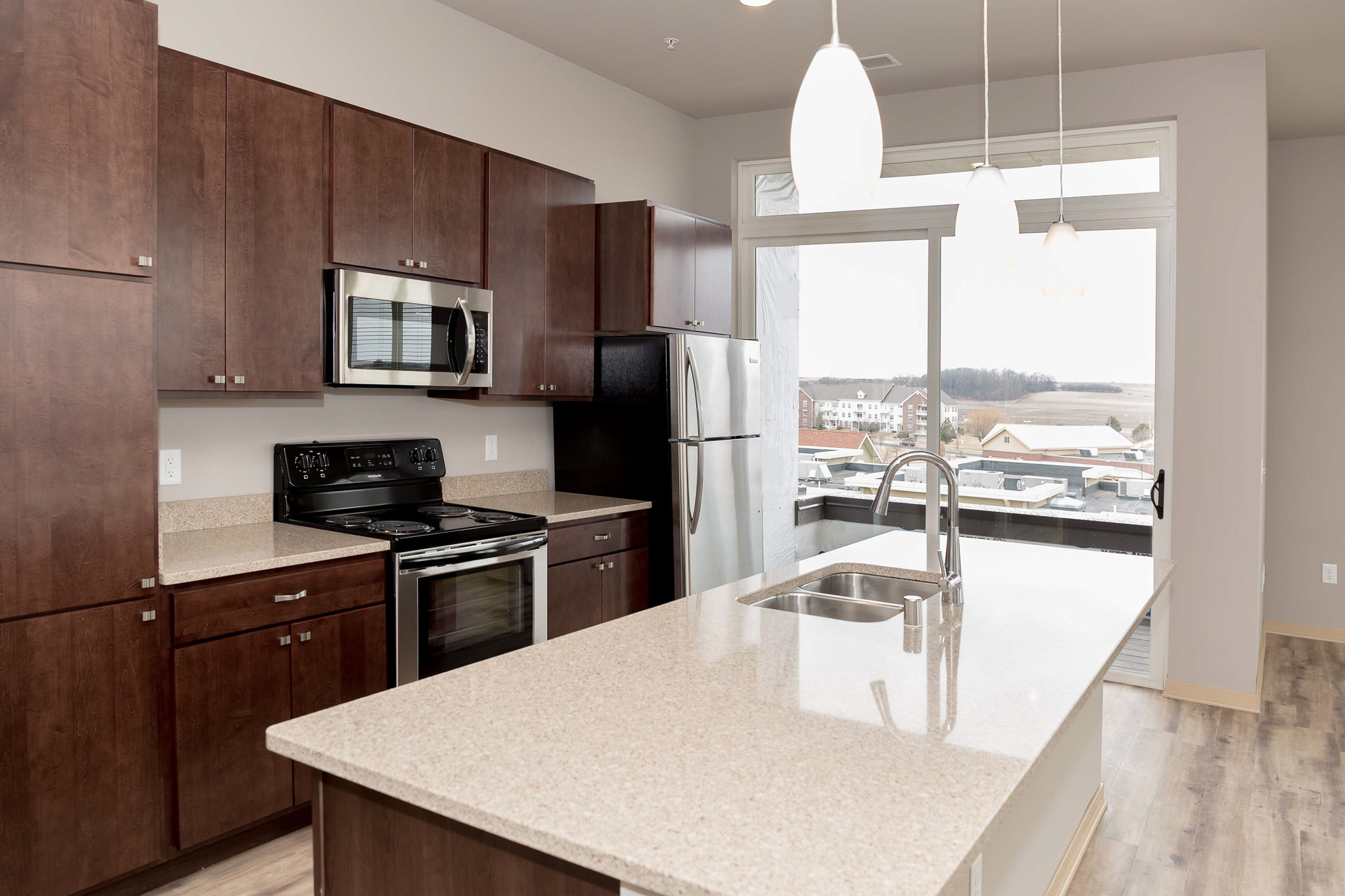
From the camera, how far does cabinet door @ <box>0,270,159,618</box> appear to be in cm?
213

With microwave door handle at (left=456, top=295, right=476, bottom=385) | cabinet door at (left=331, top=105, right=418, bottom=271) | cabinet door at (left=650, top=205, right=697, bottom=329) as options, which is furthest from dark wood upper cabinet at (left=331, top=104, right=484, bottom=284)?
cabinet door at (left=650, top=205, right=697, bottom=329)

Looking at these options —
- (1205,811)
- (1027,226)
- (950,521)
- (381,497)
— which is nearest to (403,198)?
(381,497)

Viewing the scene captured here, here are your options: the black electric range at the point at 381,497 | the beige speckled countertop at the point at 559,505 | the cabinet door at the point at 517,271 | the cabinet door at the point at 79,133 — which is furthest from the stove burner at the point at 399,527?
the cabinet door at the point at 79,133

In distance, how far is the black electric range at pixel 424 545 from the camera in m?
2.94

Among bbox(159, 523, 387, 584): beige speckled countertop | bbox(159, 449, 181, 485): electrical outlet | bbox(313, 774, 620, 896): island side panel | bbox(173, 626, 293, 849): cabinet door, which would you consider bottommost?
bbox(173, 626, 293, 849): cabinet door

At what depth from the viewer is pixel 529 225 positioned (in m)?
3.76

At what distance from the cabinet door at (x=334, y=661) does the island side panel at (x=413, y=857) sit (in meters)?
1.27

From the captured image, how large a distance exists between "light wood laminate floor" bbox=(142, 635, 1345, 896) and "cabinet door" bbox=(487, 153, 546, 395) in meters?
1.83

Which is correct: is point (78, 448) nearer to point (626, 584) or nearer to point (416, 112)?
point (416, 112)

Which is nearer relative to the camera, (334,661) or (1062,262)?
(1062,262)

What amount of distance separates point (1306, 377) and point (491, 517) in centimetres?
492

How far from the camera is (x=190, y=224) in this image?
262 cm

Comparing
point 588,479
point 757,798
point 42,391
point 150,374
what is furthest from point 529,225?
point 757,798

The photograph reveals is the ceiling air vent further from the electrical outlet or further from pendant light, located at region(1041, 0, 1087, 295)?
the electrical outlet
